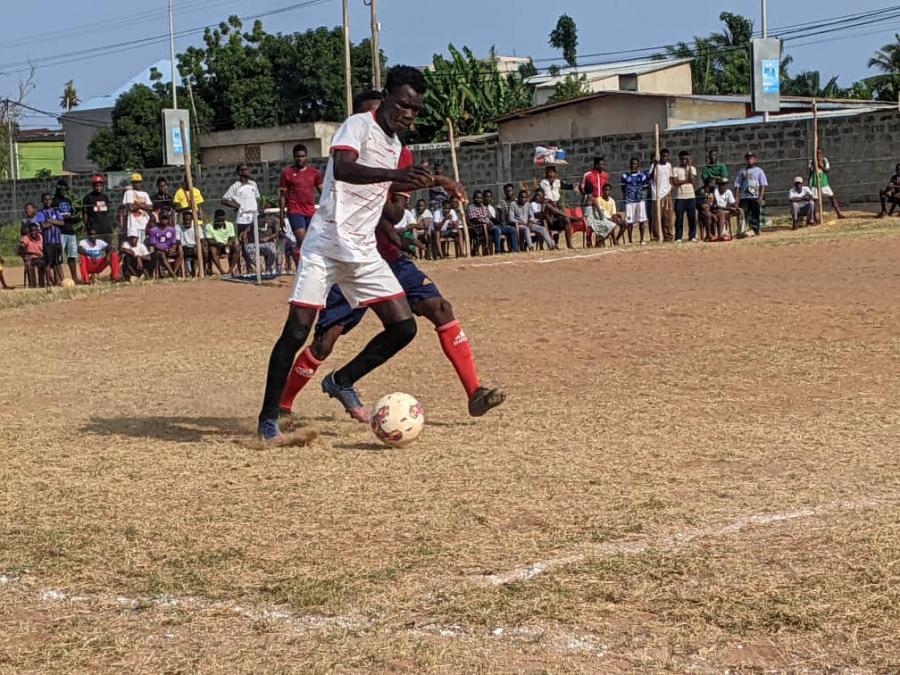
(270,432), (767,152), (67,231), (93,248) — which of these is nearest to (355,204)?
(270,432)

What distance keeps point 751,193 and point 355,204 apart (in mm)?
17428

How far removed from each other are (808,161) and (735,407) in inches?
795

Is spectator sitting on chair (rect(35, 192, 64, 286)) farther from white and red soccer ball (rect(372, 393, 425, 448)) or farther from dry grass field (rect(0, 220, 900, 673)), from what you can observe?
white and red soccer ball (rect(372, 393, 425, 448))

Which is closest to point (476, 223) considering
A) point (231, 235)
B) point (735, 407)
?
point (231, 235)

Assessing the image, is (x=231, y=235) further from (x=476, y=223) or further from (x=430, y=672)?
(x=430, y=672)

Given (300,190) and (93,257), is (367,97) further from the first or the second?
(93,257)

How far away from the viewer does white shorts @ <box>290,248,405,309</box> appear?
7.43m

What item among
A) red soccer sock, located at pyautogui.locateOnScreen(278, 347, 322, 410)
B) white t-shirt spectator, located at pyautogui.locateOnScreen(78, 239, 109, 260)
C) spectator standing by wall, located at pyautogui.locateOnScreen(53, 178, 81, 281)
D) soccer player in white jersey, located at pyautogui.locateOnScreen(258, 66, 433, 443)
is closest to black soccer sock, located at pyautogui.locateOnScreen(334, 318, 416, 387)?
soccer player in white jersey, located at pyautogui.locateOnScreen(258, 66, 433, 443)

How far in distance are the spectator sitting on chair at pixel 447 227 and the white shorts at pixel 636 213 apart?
3.21 meters

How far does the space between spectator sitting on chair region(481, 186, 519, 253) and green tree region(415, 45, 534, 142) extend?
84.2ft

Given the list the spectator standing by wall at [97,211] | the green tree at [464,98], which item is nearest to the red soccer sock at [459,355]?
the spectator standing by wall at [97,211]

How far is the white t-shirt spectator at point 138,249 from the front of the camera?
74.3 ft

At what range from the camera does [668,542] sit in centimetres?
510

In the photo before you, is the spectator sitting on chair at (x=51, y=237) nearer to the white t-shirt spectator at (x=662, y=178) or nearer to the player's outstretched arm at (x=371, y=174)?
the white t-shirt spectator at (x=662, y=178)
